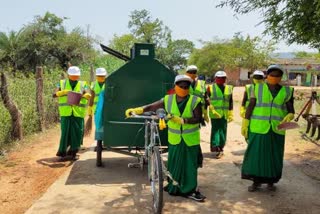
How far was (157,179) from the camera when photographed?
16.7 feet

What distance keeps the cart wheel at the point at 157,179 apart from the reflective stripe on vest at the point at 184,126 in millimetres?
519

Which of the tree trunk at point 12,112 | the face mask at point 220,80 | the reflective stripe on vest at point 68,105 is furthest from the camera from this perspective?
the tree trunk at point 12,112

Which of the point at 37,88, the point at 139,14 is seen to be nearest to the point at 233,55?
the point at 139,14

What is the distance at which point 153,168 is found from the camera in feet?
17.3

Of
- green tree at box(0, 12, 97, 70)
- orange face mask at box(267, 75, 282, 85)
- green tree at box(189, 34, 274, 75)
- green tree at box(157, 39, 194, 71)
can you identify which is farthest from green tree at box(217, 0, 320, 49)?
green tree at box(157, 39, 194, 71)

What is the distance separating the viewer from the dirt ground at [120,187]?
217 inches

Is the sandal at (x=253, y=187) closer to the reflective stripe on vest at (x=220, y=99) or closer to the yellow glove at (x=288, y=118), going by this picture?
the yellow glove at (x=288, y=118)

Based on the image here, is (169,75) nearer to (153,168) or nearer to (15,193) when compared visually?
(153,168)

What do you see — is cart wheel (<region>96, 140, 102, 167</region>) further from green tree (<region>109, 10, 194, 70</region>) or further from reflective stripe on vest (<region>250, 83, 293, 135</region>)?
green tree (<region>109, 10, 194, 70</region>)

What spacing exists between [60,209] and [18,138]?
16.1 feet

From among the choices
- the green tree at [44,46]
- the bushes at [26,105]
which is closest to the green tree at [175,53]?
the green tree at [44,46]

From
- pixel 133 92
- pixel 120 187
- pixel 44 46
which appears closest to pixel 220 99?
pixel 133 92

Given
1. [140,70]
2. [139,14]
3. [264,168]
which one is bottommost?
[264,168]

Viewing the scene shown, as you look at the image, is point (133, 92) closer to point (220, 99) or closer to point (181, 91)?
point (181, 91)
